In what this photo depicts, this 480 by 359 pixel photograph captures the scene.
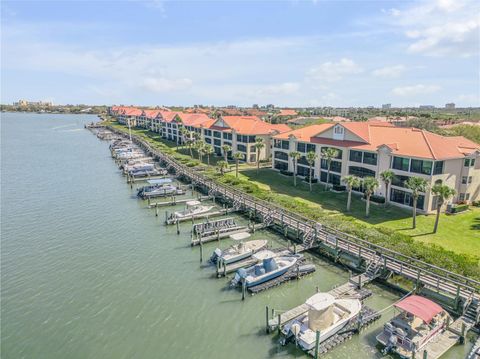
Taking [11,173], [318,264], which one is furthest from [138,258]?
[11,173]

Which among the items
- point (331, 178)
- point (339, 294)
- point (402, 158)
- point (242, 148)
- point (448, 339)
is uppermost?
point (402, 158)

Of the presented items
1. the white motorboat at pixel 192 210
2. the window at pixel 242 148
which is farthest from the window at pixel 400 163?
the window at pixel 242 148

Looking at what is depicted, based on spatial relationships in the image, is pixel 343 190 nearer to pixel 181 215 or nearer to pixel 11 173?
pixel 181 215

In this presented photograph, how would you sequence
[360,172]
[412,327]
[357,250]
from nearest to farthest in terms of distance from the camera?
1. [412,327]
2. [357,250]
3. [360,172]

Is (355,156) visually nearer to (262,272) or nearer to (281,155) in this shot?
(281,155)

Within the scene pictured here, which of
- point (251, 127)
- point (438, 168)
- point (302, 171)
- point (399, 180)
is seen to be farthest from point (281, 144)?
point (438, 168)
